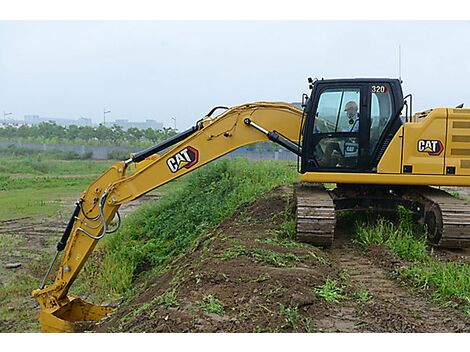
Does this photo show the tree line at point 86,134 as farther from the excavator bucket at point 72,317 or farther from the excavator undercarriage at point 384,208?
the excavator undercarriage at point 384,208

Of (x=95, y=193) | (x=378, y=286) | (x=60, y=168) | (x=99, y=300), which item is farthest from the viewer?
(x=60, y=168)

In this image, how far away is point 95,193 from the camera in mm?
7523

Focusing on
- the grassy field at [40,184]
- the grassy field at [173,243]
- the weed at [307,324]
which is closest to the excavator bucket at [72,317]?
the grassy field at [173,243]

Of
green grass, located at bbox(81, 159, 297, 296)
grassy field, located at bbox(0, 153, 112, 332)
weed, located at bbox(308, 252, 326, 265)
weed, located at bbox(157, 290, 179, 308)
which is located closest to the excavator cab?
weed, located at bbox(308, 252, 326, 265)

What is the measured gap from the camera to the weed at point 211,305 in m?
→ 4.40

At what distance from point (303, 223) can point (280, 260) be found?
97 cm

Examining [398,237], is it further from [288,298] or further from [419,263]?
[288,298]

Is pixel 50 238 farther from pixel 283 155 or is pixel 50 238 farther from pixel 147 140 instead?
pixel 147 140

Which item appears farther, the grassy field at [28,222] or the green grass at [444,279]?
the grassy field at [28,222]

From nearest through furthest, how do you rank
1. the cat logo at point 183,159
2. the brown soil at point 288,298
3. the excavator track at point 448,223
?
the brown soil at point 288,298, the excavator track at point 448,223, the cat logo at point 183,159

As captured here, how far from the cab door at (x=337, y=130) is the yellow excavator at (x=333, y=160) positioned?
13 mm

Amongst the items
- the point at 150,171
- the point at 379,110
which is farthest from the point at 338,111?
the point at 150,171

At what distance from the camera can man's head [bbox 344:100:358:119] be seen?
7199mm
